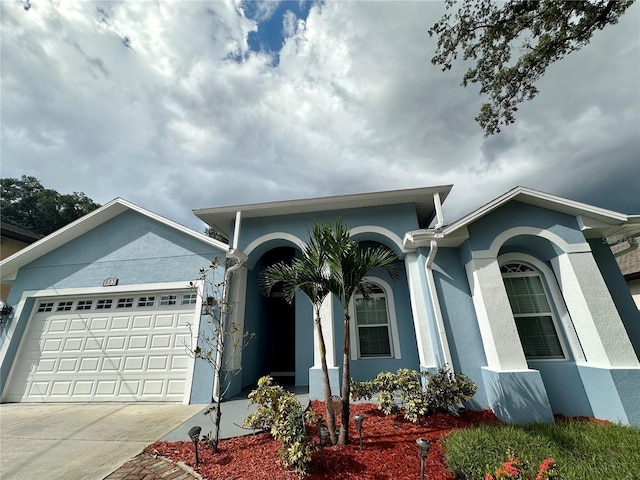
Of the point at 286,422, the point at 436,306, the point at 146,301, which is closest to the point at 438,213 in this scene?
the point at 436,306

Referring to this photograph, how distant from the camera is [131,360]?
721cm

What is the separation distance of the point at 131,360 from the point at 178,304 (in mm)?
1952

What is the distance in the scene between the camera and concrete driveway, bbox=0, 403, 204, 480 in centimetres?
368

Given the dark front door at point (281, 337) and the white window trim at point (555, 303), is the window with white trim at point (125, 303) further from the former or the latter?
the white window trim at point (555, 303)

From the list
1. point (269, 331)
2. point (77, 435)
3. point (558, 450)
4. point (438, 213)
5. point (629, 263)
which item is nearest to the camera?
point (558, 450)

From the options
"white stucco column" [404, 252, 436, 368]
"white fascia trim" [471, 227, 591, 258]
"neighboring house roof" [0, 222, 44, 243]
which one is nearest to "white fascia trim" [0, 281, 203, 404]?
"neighboring house roof" [0, 222, 44, 243]

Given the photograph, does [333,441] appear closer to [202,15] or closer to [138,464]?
[138,464]

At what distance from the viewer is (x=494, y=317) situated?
5480mm

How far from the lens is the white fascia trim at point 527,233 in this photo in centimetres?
571

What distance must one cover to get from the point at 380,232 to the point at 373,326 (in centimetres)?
285

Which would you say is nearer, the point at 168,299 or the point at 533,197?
the point at 533,197

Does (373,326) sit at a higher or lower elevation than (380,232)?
lower

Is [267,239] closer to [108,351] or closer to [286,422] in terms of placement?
[286,422]

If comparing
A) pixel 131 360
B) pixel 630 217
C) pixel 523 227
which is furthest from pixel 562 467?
pixel 131 360
